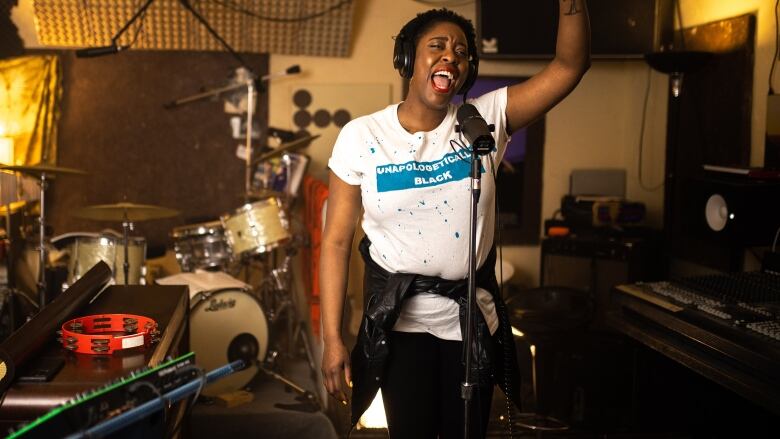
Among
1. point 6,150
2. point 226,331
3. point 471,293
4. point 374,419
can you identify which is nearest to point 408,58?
point 471,293

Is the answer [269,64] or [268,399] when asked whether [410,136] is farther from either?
[269,64]

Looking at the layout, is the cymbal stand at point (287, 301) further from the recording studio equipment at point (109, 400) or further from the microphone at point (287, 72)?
the recording studio equipment at point (109, 400)

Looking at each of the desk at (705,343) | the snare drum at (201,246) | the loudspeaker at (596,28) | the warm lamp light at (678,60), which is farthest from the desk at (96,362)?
the loudspeaker at (596,28)

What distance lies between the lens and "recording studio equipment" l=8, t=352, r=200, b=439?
1.21 meters

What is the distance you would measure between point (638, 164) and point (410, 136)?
4182 mm

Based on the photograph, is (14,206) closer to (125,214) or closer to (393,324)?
(125,214)

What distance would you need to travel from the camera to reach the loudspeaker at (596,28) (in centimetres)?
531

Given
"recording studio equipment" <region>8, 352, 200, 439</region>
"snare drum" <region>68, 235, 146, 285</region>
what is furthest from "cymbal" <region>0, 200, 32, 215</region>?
"recording studio equipment" <region>8, 352, 200, 439</region>

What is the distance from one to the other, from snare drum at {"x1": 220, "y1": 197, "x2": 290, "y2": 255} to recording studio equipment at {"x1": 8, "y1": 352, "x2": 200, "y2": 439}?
3.23 meters

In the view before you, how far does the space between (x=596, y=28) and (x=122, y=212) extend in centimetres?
316

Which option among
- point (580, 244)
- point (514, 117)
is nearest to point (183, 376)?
point (514, 117)

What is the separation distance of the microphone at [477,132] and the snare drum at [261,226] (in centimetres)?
290

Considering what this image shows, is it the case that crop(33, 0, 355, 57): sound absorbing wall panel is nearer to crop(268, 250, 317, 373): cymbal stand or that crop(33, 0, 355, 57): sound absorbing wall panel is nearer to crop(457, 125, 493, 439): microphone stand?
crop(268, 250, 317, 373): cymbal stand

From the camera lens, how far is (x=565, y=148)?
19.3 ft
